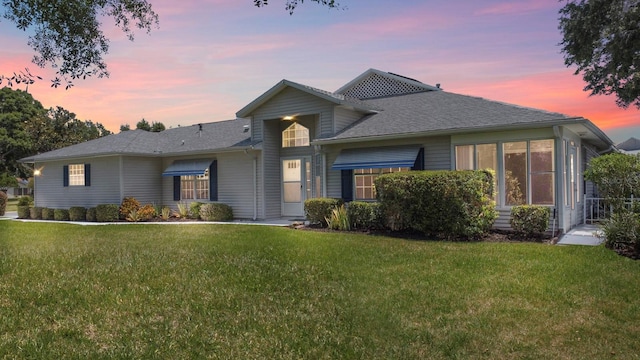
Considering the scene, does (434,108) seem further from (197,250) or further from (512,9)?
(197,250)

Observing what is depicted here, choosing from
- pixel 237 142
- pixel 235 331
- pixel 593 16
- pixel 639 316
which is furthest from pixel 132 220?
pixel 593 16

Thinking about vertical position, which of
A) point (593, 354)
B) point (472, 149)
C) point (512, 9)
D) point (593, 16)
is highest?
point (593, 16)

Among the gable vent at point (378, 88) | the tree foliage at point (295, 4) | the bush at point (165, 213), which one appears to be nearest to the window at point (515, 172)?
the gable vent at point (378, 88)

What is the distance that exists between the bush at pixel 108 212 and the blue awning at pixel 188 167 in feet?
7.76

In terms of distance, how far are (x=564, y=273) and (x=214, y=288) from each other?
17.7 feet

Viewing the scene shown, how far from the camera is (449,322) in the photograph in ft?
16.9

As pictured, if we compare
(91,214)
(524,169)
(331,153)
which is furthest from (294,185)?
(91,214)

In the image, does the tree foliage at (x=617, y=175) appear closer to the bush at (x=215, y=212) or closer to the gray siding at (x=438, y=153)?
the gray siding at (x=438, y=153)

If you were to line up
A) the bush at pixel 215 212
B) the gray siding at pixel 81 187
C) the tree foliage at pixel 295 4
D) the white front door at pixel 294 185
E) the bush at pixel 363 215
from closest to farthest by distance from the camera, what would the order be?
the tree foliage at pixel 295 4
the bush at pixel 363 215
the white front door at pixel 294 185
the bush at pixel 215 212
the gray siding at pixel 81 187

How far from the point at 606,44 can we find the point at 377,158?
11457mm

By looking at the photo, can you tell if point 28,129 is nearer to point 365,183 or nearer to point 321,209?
point 321,209

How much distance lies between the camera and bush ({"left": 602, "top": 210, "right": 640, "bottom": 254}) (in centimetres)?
913

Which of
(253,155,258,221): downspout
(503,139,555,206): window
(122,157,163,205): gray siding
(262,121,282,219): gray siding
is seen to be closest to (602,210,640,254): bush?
(503,139,555,206): window

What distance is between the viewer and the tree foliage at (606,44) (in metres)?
16.7
